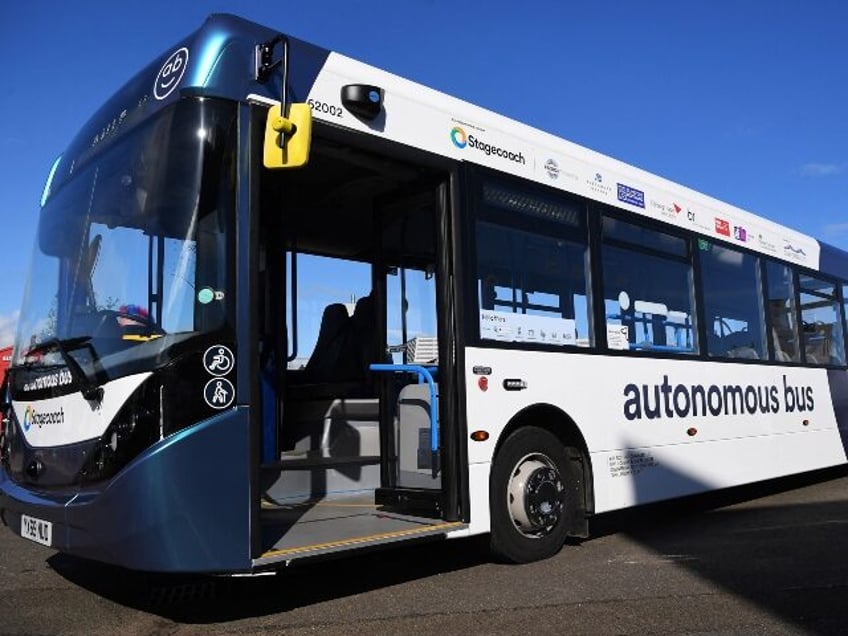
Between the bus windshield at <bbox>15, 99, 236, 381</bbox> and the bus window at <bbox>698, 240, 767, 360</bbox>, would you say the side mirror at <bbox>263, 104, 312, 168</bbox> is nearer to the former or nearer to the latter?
the bus windshield at <bbox>15, 99, 236, 381</bbox>

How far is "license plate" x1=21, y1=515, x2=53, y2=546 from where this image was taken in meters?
4.24

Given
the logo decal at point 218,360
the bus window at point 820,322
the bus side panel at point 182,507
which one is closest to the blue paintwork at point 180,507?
the bus side panel at point 182,507

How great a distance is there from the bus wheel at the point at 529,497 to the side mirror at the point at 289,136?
2.45 metres

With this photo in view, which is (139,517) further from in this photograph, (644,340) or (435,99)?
(644,340)

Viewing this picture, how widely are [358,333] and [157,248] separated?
10.7ft

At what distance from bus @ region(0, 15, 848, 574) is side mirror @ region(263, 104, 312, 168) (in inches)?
0.5

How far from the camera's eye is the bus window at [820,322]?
30.1ft

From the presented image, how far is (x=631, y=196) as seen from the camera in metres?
6.79

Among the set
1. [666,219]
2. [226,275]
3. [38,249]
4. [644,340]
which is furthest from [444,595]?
[666,219]

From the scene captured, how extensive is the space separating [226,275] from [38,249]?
1.84m

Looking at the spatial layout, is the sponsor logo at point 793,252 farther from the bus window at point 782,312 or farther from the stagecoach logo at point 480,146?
the stagecoach logo at point 480,146

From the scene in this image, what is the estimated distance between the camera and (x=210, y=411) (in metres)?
3.91

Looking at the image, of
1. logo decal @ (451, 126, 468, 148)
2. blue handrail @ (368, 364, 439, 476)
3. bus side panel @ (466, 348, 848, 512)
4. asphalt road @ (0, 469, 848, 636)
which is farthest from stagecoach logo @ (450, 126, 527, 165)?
asphalt road @ (0, 469, 848, 636)

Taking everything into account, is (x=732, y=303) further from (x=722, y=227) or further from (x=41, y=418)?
(x=41, y=418)
